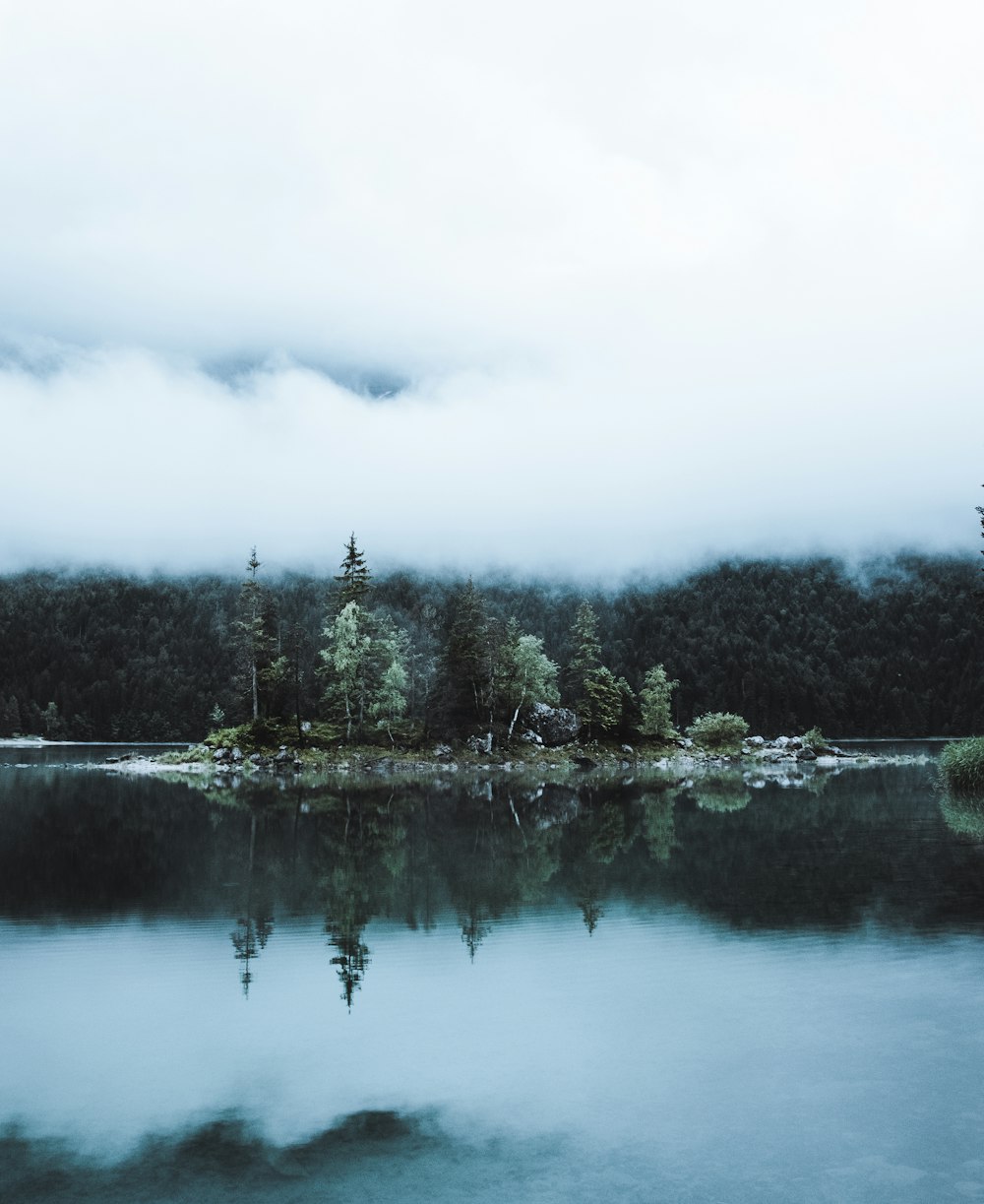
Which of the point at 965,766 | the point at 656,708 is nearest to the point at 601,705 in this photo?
the point at 656,708

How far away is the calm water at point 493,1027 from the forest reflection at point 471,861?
205mm

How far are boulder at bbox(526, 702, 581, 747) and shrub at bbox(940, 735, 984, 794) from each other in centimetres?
4867

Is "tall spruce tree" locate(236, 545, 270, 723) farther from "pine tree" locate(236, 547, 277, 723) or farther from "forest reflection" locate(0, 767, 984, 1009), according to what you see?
"forest reflection" locate(0, 767, 984, 1009)

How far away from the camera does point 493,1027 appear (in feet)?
47.5

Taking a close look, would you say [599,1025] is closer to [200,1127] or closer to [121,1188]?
[200,1127]

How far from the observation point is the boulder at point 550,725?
341 feet

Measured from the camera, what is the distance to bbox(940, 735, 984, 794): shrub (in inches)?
2299

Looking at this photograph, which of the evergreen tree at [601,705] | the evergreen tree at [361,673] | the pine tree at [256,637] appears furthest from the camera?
the evergreen tree at [601,705]

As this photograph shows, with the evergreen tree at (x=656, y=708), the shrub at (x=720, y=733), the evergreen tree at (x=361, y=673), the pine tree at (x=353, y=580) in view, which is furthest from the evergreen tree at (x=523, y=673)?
the shrub at (x=720, y=733)

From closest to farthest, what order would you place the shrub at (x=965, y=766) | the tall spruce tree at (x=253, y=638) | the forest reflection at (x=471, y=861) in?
1. the forest reflection at (x=471, y=861)
2. the shrub at (x=965, y=766)
3. the tall spruce tree at (x=253, y=638)

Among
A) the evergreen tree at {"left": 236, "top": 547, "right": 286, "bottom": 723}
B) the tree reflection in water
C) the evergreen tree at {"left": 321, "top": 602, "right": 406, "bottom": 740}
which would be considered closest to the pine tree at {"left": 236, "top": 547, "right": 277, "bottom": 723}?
the evergreen tree at {"left": 236, "top": 547, "right": 286, "bottom": 723}

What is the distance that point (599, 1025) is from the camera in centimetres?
1455

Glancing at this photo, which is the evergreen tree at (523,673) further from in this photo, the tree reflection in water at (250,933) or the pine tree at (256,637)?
the tree reflection in water at (250,933)

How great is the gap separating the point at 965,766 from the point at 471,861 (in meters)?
42.7
